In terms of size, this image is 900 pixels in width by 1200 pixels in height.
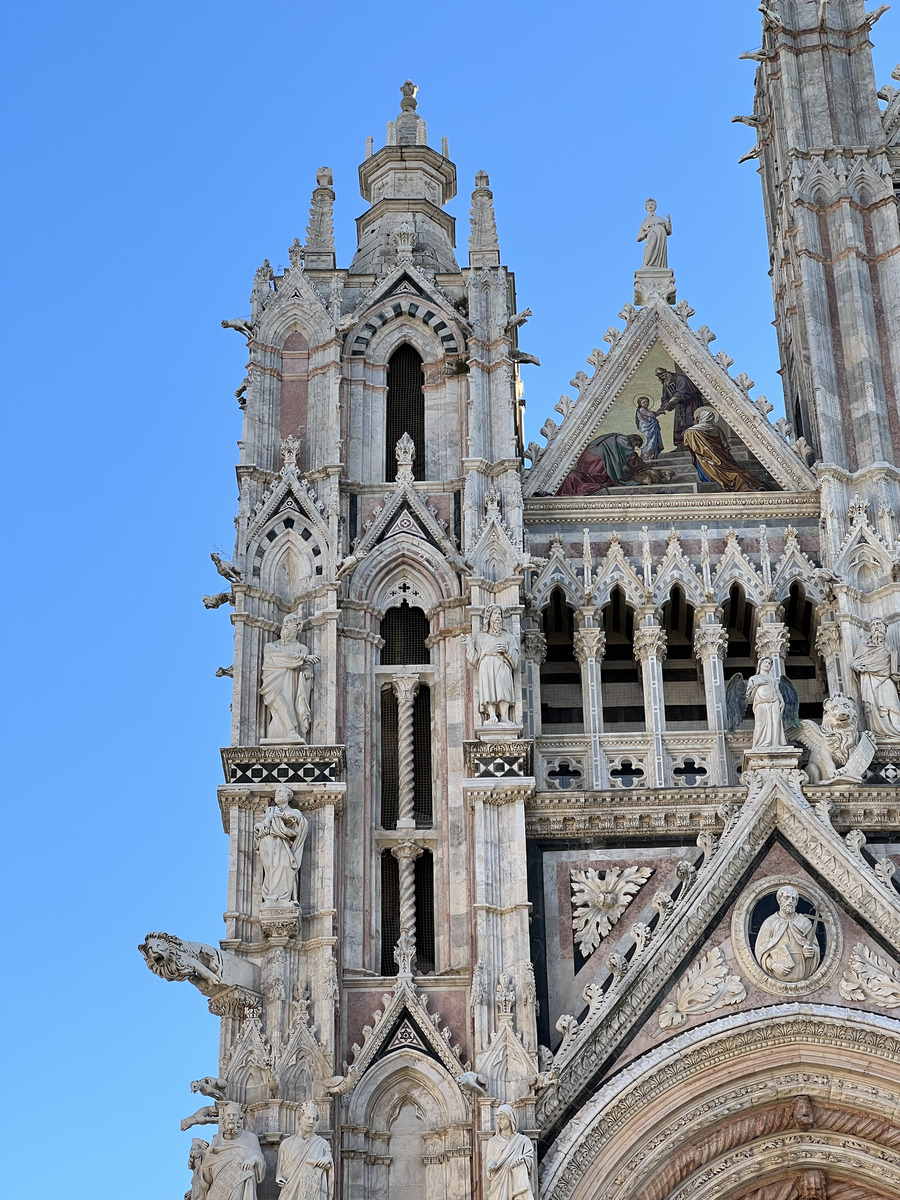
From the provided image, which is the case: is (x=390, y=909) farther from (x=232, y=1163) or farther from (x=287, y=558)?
(x=287, y=558)

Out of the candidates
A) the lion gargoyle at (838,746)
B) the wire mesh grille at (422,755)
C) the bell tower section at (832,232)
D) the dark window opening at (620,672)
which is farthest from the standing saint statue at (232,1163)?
the bell tower section at (832,232)

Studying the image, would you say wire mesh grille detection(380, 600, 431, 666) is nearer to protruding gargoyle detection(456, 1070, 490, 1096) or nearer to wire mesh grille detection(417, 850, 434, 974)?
wire mesh grille detection(417, 850, 434, 974)

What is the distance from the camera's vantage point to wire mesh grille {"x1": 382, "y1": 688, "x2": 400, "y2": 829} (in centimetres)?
2334

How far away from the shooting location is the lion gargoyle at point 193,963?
20781mm

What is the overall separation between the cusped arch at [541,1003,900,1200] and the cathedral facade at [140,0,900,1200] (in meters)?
0.03

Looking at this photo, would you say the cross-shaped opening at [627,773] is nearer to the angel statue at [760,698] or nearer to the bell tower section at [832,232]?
the angel statue at [760,698]

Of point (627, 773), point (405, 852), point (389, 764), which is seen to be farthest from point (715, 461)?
point (405, 852)

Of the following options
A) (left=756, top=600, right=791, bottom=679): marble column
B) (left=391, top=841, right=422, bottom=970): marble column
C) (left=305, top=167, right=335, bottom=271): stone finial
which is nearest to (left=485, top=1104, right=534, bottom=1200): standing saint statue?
(left=391, top=841, right=422, bottom=970): marble column

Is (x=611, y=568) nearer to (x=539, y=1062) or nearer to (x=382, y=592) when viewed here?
(x=382, y=592)

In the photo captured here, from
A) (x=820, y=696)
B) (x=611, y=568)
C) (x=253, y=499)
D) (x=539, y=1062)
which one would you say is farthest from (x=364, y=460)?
(x=539, y=1062)

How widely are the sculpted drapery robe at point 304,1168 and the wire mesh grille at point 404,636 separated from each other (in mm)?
5602

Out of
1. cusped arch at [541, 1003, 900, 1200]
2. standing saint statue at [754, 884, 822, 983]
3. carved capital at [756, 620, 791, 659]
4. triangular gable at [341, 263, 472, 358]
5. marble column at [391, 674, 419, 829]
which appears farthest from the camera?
triangular gable at [341, 263, 472, 358]

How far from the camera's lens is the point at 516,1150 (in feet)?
66.8

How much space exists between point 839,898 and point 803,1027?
1.39 meters
